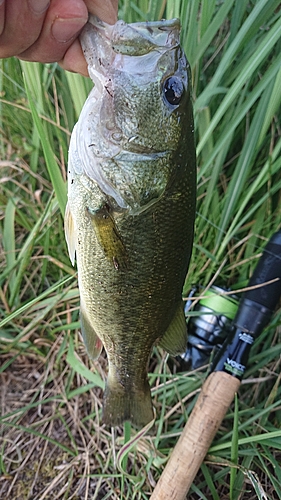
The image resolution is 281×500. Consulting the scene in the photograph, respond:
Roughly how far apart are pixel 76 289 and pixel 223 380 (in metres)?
0.78

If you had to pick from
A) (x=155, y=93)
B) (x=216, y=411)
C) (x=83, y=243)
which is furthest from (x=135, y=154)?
(x=216, y=411)

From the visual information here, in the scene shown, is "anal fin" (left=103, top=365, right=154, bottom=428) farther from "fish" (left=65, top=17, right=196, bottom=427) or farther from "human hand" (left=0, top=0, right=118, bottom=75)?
"human hand" (left=0, top=0, right=118, bottom=75)

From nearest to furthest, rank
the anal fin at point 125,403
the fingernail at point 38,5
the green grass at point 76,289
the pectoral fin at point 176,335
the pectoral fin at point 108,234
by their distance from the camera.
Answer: the fingernail at point 38,5 → the pectoral fin at point 108,234 → the pectoral fin at point 176,335 → the anal fin at point 125,403 → the green grass at point 76,289

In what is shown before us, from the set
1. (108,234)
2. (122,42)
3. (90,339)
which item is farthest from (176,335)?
(122,42)

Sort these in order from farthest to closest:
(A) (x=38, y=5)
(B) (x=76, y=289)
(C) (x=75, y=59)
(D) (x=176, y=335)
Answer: (B) (x=76, y=289), (D) (x=176, y=335), (C) (x=75, y=59), (A) (x=38, y=5)

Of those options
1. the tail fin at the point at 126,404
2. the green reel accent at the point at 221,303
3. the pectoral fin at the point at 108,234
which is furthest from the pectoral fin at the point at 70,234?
the green reel accent at the point at 221,303

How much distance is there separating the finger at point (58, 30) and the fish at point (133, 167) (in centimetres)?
5

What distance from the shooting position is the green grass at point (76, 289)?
5.65ft

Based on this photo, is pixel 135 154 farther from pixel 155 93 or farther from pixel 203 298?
pixel 203 298

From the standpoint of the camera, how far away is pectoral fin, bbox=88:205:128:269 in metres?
1.12

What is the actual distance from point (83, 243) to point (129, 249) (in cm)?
15

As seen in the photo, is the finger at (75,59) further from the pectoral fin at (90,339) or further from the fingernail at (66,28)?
the pectoral fin at (90,339)

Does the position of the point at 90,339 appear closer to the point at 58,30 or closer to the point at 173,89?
the point at 173,89

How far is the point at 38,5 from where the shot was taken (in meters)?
1.01
